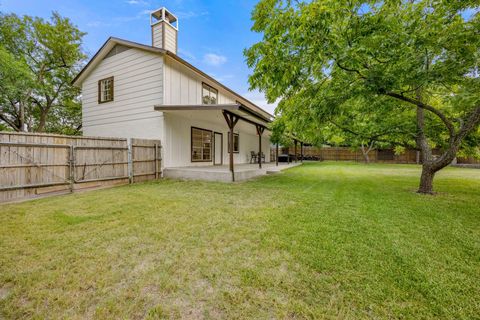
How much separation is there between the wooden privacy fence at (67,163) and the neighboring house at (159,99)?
1133 mm

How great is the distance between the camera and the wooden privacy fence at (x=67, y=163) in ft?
16.9

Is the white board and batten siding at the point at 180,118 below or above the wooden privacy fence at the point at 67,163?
above

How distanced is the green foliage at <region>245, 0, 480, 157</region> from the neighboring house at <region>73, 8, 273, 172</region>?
102 inches

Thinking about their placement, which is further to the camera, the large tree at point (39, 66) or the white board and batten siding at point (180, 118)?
the large tree at point (39, 66)

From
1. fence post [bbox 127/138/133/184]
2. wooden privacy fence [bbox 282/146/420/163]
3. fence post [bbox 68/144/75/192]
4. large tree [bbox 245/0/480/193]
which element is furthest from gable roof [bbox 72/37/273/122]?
wooden privacy fence [bbox 282/146/420/163]

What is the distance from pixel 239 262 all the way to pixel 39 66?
67.5 ft

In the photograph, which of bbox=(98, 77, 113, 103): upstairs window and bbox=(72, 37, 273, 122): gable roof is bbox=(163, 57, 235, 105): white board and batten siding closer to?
bbox=(72, 37, 273, 122): gable roof

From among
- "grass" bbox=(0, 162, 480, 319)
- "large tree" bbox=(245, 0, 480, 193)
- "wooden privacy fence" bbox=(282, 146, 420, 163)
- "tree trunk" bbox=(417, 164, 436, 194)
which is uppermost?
"large tree" bbox=(245, 0, 480, 193)

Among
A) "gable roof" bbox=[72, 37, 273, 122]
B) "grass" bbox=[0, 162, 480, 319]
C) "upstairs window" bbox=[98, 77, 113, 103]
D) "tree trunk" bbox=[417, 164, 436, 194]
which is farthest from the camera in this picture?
"upstairs window" bbox=[98, 77, 113, 103]

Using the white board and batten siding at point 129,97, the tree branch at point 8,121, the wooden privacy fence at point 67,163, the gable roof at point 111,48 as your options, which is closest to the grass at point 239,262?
the wooden privacy fence at point 67,163

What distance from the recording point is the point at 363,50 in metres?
4.35

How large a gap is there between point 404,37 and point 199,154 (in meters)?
8.60

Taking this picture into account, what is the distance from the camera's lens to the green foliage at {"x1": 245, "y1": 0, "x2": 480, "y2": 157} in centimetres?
420

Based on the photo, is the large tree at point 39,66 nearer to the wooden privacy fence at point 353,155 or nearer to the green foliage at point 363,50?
the green foliage at point 363,50
